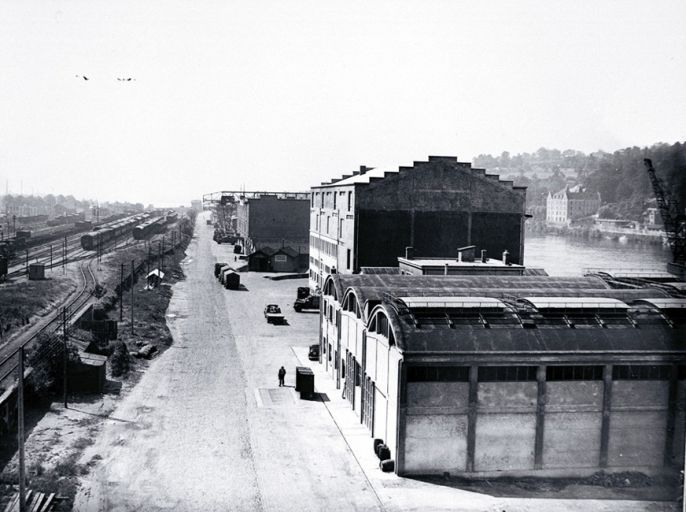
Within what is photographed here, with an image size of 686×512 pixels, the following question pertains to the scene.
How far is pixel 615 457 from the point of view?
2588 centimetres

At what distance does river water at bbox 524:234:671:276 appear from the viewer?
10900 centimetres

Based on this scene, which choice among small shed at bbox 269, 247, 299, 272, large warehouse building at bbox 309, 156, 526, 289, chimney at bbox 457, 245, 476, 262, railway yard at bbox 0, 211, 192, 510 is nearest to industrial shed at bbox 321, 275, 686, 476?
railway yard at bbox 0, 211, 192, 510

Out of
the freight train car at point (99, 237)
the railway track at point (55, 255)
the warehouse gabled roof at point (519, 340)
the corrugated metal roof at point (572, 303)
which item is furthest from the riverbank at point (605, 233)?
the warehouse gabled roof at point (519, 340)

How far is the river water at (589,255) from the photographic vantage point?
358ft

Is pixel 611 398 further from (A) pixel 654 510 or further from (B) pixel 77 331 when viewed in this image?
(B) pixel 77 331

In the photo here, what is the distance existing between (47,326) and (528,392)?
3543cm

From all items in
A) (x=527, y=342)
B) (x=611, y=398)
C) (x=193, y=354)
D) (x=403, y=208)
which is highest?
(x=403, y=208)

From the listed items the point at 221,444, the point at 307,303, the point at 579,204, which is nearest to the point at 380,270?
the point at 307,303

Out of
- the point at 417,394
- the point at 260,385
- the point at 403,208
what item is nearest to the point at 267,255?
the point at 403,208

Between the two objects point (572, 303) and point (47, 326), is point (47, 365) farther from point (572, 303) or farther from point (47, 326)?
point (572, 303)

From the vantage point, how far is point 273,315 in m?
57.3

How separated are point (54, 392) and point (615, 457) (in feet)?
87.5

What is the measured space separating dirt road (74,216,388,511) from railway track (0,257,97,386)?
236 inches

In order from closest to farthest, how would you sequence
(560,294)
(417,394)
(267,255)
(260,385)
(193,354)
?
(417,394)
(560,294)
(260,385)
(193,354)
(267,255)
